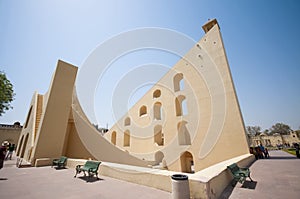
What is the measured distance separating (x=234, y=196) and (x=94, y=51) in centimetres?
1016

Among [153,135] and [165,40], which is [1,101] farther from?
[165,40]

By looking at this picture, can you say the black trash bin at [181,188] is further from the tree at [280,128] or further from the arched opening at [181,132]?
the tree at [280,128]

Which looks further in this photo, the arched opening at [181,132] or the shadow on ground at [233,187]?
the arched opening at [181,132]

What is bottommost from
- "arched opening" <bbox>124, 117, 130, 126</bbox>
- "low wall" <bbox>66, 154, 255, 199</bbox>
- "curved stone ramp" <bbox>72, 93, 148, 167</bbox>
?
"low wall" <bbox>66, 154, 255, 199</bbox>

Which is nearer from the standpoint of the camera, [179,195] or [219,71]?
[179,195]

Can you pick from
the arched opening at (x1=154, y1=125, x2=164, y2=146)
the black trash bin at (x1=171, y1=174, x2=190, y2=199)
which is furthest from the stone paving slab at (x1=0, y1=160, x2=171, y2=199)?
the arched opening at (x1=154, y1=125, x2=164, y2=146)

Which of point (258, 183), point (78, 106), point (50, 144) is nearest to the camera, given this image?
point (258, 183)

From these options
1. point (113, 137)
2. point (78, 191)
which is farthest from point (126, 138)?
point (78, 191)

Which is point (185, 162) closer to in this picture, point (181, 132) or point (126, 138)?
point (181, 132)

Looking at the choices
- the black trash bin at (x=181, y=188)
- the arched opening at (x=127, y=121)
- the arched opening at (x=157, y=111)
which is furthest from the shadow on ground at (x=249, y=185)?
the arched opening at (x=127, y=121)

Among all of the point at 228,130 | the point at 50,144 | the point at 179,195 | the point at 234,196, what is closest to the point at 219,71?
the point at 228,130

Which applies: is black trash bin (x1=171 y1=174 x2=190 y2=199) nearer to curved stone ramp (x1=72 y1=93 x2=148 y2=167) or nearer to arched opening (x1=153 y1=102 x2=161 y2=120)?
curved stone ramp (x1=72 y1=93 x2=148 y2=167)

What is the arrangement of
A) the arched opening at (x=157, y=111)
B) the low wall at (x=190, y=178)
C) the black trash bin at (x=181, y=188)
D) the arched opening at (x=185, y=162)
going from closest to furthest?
the black trash bin at (x=181, y=188)
the low wall at (x=190, y=178)
the arched opening at (x=185, y=162)
the arched opening at (x=157, y=111)

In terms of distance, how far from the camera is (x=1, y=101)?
1452 cm
